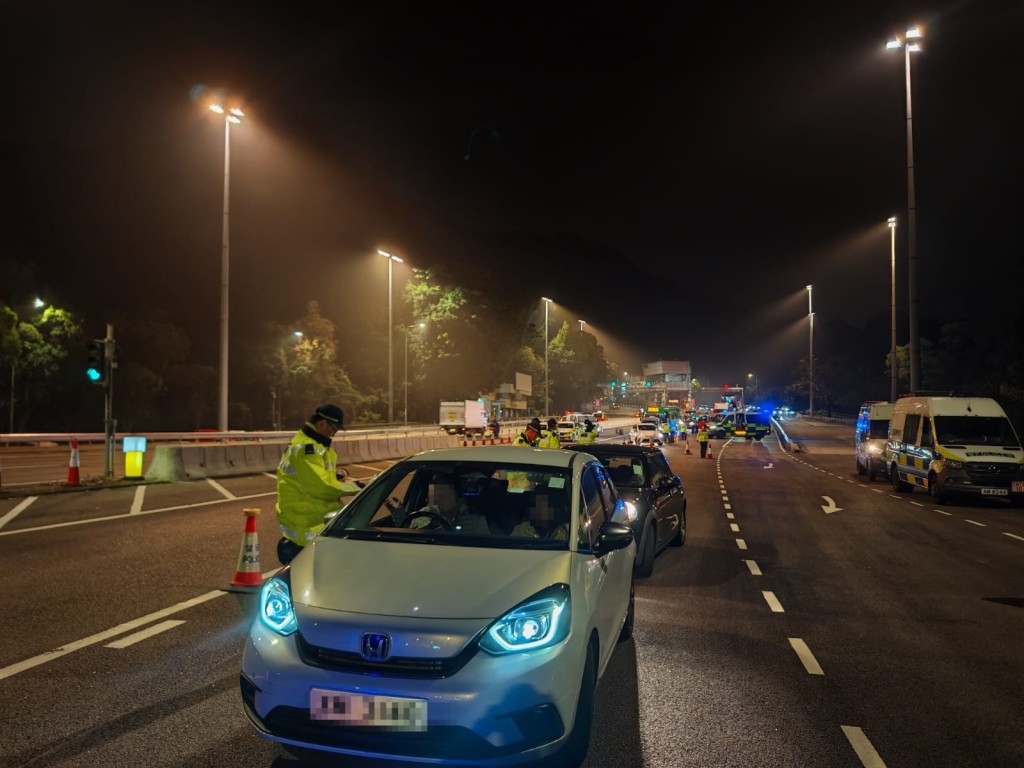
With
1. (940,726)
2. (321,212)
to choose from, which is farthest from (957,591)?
(321,212)

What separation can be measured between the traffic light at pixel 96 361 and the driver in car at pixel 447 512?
1456cm

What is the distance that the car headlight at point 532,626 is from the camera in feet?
11.7

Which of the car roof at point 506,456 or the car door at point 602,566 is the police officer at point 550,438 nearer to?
the car door at point 602,566

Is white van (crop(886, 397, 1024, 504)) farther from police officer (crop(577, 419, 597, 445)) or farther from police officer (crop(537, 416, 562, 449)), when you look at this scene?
police officer (crop(537, 416, 562, 449))

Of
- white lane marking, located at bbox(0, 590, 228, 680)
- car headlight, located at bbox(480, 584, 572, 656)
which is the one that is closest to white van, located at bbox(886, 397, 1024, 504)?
white lane marking, located at bbox(0, 590, 228, 680)

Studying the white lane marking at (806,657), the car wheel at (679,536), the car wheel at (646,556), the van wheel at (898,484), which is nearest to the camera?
the white lane marking at (806,657)

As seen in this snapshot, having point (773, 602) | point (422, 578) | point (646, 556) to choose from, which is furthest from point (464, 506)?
point (646, 556)

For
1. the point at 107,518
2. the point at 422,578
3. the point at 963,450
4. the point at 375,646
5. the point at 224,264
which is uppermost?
the point at 224,264

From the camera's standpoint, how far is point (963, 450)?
17719 mm

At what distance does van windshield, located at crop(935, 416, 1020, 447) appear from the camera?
18.0 m

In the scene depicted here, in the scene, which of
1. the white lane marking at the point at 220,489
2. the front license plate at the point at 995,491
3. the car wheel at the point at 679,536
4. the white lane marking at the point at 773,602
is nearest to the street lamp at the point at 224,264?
the white lane marking at the point at 220,489

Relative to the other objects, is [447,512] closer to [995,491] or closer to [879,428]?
[995,491]

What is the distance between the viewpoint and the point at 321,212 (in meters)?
68.2

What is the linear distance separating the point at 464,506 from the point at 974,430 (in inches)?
654
